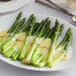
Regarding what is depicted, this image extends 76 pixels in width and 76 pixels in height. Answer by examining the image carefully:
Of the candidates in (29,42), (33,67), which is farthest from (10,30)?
(33,67)

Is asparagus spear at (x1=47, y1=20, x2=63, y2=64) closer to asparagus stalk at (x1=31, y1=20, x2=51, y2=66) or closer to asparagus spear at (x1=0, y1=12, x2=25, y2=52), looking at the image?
asparagus stalk at (x1=31, y1=20, x2=51, y2=66)

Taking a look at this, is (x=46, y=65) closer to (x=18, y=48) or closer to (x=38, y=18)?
(x=18, y=48)

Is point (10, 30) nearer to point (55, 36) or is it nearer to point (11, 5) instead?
point (55, 36)

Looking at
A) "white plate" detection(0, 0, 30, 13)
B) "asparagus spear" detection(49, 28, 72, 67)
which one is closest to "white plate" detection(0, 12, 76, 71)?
"asparagus spear" detection(49, 28, 72, 67)

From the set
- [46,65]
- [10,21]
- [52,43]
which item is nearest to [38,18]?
[10,21]

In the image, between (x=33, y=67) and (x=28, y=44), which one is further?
(x=28, y=44)
